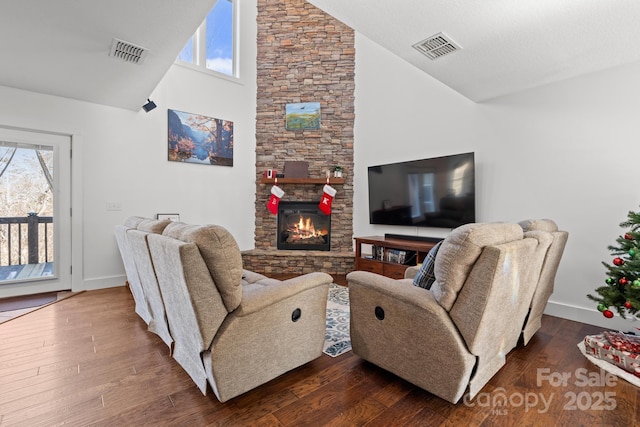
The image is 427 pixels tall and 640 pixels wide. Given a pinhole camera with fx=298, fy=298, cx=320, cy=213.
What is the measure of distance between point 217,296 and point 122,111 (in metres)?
3.79

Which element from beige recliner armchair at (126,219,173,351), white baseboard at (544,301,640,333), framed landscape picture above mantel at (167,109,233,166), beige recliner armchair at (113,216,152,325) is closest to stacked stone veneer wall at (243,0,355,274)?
framed landscape picture above mantel at (167,109,233,166)

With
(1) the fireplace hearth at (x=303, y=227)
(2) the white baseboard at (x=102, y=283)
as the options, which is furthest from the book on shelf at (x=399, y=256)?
(2) the white baseboard at (x=102, y=283)

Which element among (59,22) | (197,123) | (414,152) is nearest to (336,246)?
(414,152)

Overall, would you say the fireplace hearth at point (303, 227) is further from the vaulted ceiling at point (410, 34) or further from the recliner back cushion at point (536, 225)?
the recliner back cushion at point (536, 225)

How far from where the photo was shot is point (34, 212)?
356cm

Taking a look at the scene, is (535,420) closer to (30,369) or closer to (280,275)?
(30,369)

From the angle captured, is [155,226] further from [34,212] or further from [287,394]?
[34,212]

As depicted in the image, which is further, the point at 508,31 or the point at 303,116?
the point at 303,116

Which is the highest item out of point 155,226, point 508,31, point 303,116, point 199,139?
point 303,116

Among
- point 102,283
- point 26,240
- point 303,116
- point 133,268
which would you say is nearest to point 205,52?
point 303,116

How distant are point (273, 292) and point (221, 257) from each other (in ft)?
1.24

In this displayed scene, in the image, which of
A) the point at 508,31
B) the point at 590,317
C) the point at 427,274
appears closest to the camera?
the point at 427,274

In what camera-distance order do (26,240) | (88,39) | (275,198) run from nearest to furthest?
(88,39) → (26,240) → (275,198)

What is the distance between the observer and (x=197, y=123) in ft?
15.4
